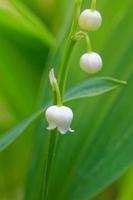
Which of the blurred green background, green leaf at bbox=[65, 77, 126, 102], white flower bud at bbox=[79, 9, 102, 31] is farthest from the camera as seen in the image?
the blurred green background

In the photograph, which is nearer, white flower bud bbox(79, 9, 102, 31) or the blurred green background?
white flower bud bbox(79, 9, 102, 31)

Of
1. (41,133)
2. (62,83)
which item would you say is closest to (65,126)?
(62,83)

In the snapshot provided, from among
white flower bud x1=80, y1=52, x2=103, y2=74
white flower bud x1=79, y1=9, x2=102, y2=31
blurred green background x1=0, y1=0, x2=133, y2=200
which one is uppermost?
white flower bud x1=79, y1=9, x2=102, y2=31

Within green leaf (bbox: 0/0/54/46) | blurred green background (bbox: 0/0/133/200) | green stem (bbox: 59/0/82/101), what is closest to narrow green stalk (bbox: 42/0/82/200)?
green stem (bbox: 59/0/82/101)

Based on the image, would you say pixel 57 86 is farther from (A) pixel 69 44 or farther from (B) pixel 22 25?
(B) pixel 22 25

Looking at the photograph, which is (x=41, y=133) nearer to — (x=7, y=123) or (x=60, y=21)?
(x=7, y=123)

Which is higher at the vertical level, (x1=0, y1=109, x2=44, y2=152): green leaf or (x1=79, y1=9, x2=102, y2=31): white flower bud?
(x1=79, y1=9, x2=102, y2=31): white flower bud

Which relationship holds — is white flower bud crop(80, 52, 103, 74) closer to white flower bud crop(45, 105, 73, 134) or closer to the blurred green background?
white flower bud crop(45, 105, 73, 134)

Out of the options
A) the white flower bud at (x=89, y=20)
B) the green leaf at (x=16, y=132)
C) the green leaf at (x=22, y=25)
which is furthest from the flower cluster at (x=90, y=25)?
the green leaf at (x=22, y=25)

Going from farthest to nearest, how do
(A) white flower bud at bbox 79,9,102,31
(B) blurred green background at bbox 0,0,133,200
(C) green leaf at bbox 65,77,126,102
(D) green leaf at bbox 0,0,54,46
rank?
(D) green leaf at bbox 0,0,54,46
(B) blurred green background at bbox 0,0,133,200
(C) green leaf at bbox 65,77,126,102
(A) white flower bud at bbox 79,9,102,31
